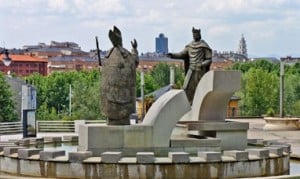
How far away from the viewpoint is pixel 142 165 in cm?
1625

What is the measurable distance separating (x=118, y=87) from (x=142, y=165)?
3654 mm

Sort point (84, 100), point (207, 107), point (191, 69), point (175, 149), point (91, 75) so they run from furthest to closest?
point (91, 75) < point (84, 100) < point (191, 69) < point (207, 107) < point (175, 149)

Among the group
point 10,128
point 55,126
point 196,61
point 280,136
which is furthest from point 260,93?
point 196,61

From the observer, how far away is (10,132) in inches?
1426

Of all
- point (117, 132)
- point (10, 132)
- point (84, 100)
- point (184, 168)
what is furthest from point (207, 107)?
point (84, 100)

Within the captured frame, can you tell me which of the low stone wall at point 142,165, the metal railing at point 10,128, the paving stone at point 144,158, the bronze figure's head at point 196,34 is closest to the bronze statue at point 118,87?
the low stone wall at point 142,165

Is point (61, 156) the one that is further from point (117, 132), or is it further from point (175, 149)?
point (175, 149)

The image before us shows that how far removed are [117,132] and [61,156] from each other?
195 cm

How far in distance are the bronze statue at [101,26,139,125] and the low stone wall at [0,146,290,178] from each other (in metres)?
2.42

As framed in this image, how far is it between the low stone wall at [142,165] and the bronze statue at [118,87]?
2.42m

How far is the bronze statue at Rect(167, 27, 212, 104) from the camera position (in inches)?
927

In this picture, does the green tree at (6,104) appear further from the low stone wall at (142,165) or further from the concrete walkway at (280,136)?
the low stone wall at (142,165)

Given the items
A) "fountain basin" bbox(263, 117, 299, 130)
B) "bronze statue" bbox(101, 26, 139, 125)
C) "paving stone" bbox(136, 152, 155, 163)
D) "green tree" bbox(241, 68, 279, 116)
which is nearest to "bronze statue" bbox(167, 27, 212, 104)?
"bronze statue" bbox(101, 26, 139, 125)

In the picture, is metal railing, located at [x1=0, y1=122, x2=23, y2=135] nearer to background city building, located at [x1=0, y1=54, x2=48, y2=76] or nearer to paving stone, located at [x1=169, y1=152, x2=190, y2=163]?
paving stone, located at [x1=169, y1=152, x2=190, y2=163]
